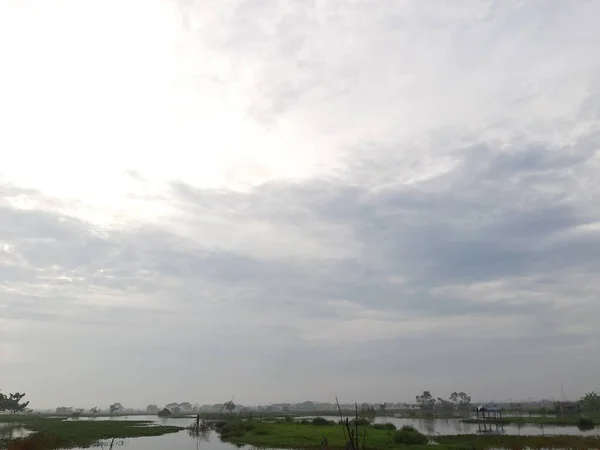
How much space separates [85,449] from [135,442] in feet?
31.4

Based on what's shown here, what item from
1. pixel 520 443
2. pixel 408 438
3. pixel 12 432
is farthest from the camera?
pixel 12 432

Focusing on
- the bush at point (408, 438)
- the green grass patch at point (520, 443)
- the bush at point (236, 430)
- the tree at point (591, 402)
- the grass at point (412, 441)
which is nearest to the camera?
the green grass patch at point (520, 443)

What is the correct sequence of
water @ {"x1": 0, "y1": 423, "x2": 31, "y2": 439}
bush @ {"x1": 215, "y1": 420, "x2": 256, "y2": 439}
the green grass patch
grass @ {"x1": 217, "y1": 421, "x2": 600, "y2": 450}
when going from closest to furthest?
the green grass patch < grass @ {"x1": 217, "y1": 421, "x2": 600, "y2": 450} < water @ {"x1": 0, "y1": 423, "x2": 31, "y2": 439} < bush @ {"x1": 215, "y1": 420, "x2": 256, "y2": 439}

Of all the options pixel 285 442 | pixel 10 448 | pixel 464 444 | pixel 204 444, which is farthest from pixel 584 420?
pixel 10 448

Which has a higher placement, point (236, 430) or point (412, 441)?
point (412, 441)

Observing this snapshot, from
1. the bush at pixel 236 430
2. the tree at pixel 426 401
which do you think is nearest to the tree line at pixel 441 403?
the tree at pixel 426 401

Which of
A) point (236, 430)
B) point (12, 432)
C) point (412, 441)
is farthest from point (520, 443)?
point (12, 432)

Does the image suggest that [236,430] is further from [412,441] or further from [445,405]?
[445,405]

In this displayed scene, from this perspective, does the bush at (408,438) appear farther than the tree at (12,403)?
No

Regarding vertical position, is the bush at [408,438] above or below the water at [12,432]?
above

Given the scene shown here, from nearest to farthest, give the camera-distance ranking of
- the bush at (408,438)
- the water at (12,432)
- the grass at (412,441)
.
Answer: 1. the grass at (412,441)
2. the bush at (408,438)
3. the water at (12,432)

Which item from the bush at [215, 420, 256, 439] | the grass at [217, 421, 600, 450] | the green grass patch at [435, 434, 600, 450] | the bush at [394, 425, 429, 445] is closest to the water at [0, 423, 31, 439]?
the grass at [217, 421, 600, 450]

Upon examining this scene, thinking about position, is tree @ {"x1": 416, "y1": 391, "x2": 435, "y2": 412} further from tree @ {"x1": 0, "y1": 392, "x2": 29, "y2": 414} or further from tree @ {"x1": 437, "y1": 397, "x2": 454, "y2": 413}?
tree @ {"x1": 0, "y1": 392, "x2": 29, "y2": 414}

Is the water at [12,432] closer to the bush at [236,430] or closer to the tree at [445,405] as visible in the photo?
the bush at [236,430]
